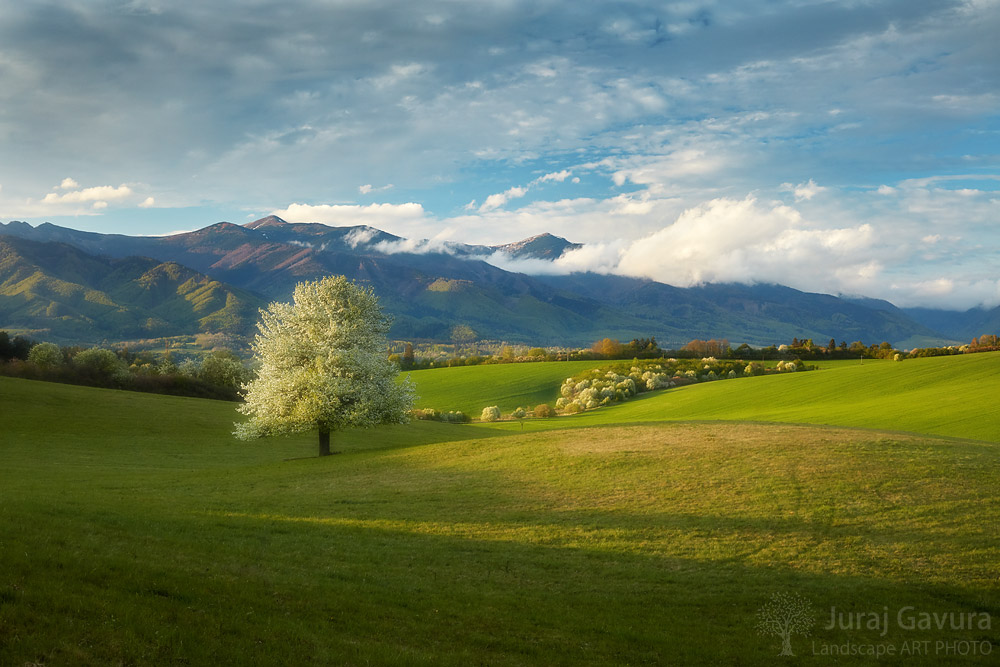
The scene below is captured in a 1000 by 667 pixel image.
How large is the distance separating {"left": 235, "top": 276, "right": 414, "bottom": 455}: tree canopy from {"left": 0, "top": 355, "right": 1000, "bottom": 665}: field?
420 centimetres

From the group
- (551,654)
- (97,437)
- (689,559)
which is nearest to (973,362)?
(689,559)

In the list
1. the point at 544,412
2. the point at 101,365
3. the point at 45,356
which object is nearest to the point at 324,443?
the point at 101,365

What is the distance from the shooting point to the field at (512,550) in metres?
11.1

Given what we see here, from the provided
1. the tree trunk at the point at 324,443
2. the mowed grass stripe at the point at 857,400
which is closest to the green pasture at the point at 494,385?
the mowed grass stripe at the point at 857,400

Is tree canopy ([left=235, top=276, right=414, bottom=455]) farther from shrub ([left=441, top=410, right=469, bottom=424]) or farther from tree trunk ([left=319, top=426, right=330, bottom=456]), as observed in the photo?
shrub ([left=441, top=410, right=469, bottom=424])

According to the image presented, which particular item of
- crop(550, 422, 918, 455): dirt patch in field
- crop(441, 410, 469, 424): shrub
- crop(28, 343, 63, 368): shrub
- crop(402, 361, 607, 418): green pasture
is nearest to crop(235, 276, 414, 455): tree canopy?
crop(550, 422, 918, 455): dirt patch in field

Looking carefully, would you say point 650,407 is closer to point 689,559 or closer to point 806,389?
point 806,389

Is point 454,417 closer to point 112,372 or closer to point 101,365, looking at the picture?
point 112,372

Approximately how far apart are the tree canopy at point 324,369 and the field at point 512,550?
4203 millimetres

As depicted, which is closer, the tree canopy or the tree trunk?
the tree canopy

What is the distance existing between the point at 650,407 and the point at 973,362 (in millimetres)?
52693

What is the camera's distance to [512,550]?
19078 mm

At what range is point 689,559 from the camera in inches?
715

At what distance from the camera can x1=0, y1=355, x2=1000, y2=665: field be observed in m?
11.1
